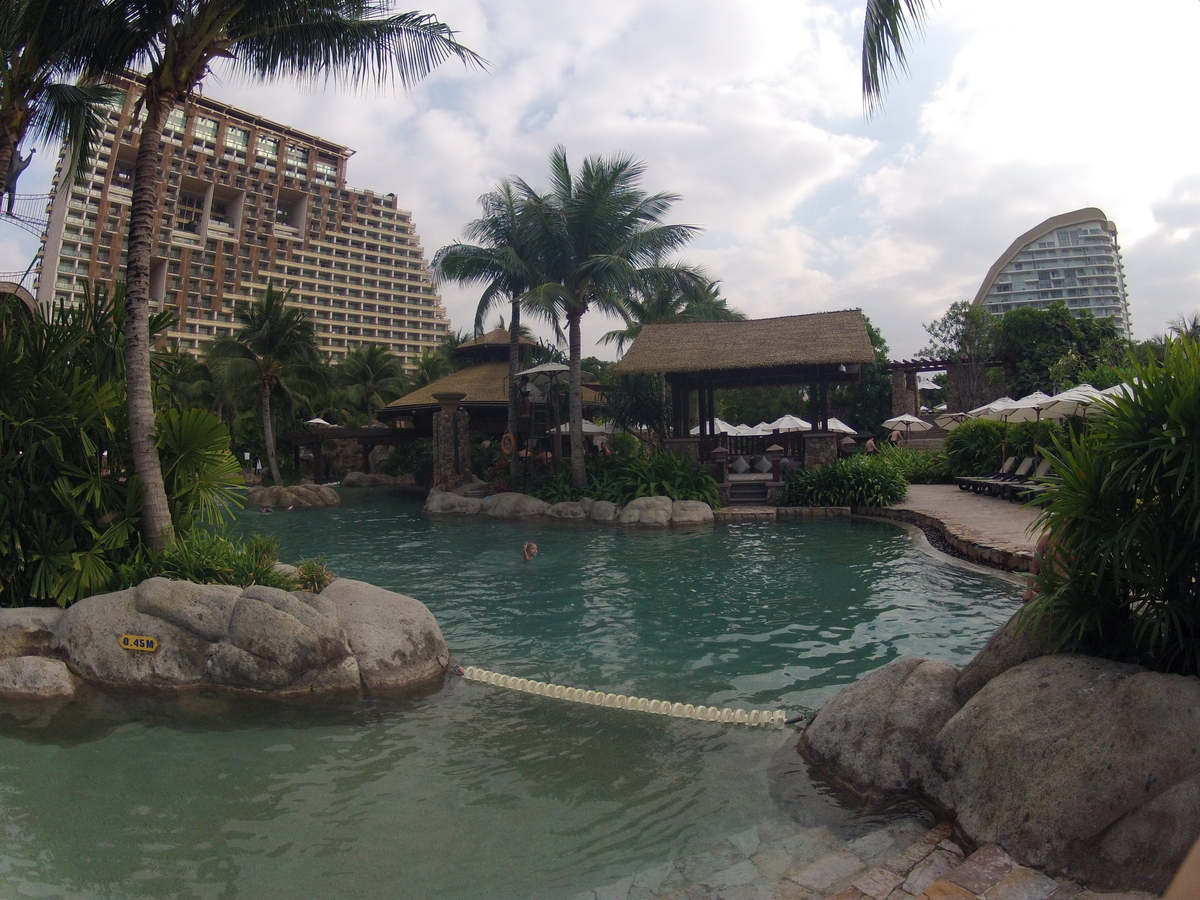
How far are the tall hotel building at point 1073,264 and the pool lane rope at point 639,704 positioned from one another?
250 feet

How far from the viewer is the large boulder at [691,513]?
60.7 feet

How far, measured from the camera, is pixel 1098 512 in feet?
13.6

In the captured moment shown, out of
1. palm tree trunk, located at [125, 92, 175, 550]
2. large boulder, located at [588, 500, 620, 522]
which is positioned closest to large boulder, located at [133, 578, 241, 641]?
palm tree trunk, located at [125, 92, 175, 550]

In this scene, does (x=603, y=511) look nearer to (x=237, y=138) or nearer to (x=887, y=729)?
(x=887, y=729)

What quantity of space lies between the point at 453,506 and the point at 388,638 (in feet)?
52.1

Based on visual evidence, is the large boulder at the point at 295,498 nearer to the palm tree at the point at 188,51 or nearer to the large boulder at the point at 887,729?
the palm tree at the point at 188,51

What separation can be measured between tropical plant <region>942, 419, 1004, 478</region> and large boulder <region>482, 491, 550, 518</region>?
12282 millimetres

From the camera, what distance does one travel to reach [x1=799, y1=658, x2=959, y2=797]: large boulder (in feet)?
14.5

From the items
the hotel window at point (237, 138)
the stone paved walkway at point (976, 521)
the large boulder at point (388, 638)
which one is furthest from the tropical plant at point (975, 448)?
the hotel window at point (237, 138)

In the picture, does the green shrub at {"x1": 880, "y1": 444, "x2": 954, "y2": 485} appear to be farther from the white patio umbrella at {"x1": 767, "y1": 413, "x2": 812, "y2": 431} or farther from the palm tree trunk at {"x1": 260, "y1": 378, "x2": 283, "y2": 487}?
the palm tree trunk at {"x1": 260, "y1": 378, "x2": 283, "y2": 487}

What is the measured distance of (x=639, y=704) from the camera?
20.5 feet

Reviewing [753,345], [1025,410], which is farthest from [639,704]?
[753,345]

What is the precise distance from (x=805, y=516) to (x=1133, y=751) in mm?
15585

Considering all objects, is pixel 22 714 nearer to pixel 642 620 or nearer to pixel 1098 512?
pixel 642 620
